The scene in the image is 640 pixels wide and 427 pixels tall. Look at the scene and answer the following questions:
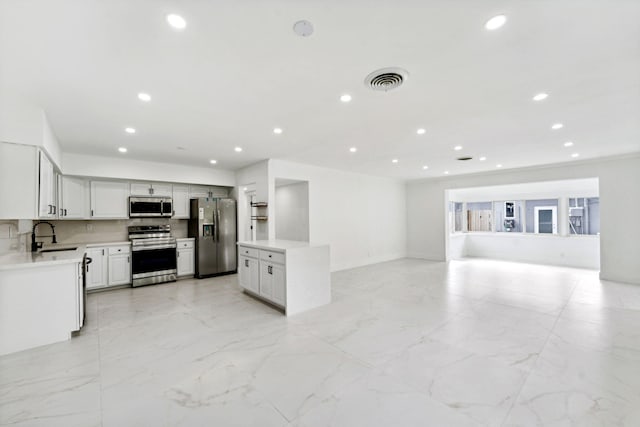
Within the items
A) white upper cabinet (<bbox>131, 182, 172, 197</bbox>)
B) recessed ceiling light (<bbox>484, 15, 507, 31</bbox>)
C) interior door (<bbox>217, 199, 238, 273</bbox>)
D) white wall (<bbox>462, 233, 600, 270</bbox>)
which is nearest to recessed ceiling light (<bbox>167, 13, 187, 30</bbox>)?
recessed ceiling light (<bbox>484, 15, 507, 31</bbox>)

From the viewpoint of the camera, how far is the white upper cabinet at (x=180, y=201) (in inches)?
234

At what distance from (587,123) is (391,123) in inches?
101

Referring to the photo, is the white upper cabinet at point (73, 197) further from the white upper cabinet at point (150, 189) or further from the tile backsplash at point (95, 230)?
the white upper cabinet at point (150, 189)

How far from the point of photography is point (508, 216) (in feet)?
29.2

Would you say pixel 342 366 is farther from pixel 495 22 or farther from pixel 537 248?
pixel 537 248

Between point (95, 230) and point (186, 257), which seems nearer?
point (95, 230)

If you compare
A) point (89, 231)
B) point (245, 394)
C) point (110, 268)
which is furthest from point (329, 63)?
point (89, 231)

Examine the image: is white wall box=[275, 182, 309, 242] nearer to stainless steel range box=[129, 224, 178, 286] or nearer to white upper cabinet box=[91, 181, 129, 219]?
stainless steel range box=[129, 224, 178, 286]

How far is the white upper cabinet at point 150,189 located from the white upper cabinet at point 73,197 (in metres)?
0.76

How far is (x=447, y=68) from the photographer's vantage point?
2.16 metres

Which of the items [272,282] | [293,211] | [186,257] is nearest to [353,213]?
[293,211]

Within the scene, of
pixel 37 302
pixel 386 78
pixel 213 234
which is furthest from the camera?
pixel 213 234

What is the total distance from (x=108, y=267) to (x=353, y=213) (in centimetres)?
541

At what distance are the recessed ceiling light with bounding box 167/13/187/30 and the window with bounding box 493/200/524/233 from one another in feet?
33.3
